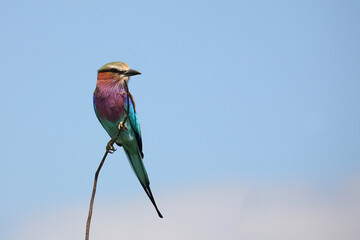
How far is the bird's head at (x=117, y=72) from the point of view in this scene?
4.36 m

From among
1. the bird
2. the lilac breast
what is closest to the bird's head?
the bird

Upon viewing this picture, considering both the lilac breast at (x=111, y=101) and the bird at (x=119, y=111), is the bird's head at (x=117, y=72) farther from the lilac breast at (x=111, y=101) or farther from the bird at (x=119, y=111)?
the lilac breast at (x=111, y=101)

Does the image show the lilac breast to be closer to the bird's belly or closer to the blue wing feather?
the bird's belly

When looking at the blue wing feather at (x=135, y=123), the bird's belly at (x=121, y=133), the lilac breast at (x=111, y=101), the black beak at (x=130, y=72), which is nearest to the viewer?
the black beak at (x=130, y=72)

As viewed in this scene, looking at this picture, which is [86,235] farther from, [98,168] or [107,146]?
[107,146]

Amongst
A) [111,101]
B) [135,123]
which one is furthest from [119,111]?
[135,123]

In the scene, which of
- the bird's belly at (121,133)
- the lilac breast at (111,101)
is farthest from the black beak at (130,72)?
the bird's belly at (121,133)

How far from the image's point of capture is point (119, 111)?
181 inches

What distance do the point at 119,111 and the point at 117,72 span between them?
408mm

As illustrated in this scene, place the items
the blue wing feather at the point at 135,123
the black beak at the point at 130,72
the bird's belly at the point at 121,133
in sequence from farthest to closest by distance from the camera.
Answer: the blue wing feather at the point at 135,123 → the bird's belly at the point at 121,133 → the black beak at the point at 130,72

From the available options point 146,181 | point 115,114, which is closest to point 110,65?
point 115,114

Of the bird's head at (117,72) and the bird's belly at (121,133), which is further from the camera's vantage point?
the bird's belly at (121,133)

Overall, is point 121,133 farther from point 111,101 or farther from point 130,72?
point 130,72

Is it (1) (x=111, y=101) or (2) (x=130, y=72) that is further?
(1) (x=111, y=101)
